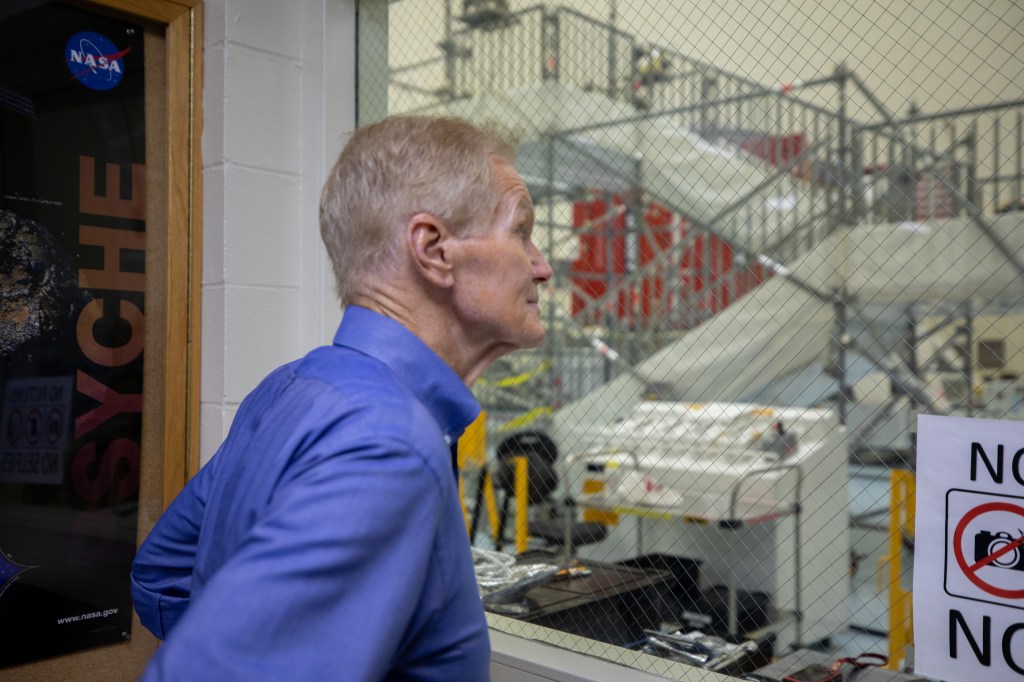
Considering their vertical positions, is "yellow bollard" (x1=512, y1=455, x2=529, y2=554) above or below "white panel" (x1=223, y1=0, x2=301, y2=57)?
below

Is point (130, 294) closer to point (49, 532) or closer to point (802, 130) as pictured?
point (49, 532)

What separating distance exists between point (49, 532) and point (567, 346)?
2.35 metres

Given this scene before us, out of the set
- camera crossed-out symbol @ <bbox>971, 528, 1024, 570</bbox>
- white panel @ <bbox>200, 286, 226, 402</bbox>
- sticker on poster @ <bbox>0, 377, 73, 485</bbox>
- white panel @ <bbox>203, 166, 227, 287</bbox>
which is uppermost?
white panel @ <bbox>203, 166, 227, 287</bbox>

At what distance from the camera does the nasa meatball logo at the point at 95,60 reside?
6.44 feet

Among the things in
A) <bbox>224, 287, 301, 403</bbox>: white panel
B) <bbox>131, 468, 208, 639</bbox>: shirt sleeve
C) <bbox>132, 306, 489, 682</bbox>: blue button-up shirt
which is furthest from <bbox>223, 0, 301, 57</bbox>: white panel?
<bbox>132, 306, 489, 682</bbox>: blue button-up shirt

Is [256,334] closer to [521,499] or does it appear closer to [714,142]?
[521,499]

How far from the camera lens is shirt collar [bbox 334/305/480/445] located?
0.83 meters

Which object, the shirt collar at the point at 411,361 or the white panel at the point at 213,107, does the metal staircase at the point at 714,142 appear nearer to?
the white panel at the point at 213,107

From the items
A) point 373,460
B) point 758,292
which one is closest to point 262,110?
point 758,292

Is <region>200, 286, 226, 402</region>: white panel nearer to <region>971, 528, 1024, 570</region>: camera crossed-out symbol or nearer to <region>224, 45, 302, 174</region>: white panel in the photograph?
<region>224, 45, 302, 174</region>: white panel

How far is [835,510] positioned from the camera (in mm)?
1757

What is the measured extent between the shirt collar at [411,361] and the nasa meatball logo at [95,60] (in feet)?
4.77

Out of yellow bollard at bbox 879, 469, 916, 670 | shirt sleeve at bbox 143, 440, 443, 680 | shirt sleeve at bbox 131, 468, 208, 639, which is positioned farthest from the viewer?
yellow bollard at bbox 879, 469, 916, 670

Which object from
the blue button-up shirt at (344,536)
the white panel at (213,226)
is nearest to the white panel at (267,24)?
the white panel at (213,226)
